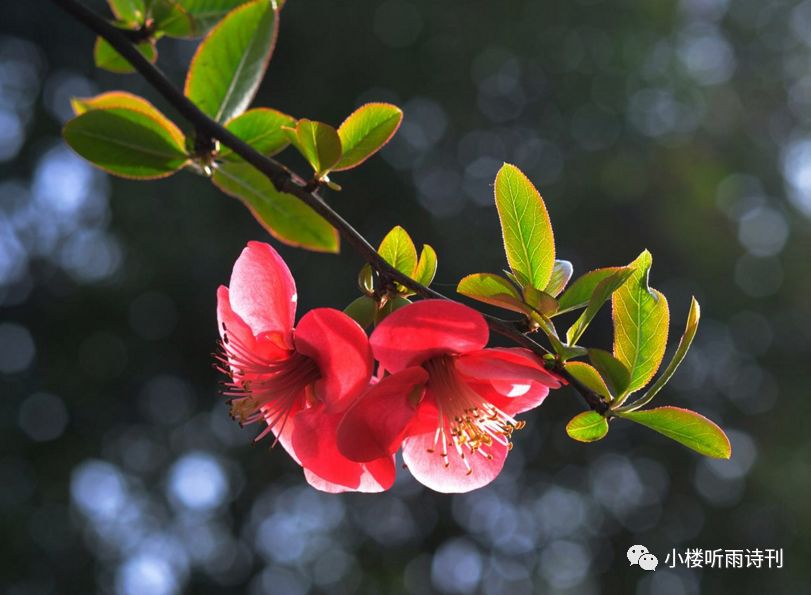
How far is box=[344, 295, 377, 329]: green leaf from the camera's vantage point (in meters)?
0.68

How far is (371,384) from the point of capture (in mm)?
691

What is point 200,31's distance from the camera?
38.9 inches

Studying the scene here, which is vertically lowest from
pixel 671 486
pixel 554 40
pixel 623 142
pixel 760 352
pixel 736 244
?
pixel 671 486

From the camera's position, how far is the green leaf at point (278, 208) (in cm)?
88

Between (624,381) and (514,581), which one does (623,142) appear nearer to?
(514,581)

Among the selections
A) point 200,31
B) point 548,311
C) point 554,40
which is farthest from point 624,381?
point 554,40

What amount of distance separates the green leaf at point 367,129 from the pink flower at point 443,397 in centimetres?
20

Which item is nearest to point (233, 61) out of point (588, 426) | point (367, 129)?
point (367, 129)

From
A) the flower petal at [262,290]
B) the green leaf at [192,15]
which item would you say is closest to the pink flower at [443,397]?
the flower petal at [262,290]

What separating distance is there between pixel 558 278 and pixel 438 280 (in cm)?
533

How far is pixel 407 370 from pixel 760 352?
6222mm

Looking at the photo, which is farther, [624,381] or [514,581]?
[514,581]

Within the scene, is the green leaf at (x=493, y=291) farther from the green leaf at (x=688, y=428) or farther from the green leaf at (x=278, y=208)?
the green leaf at (x=278, y=208)

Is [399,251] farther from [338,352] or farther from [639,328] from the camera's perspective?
[639,328]
